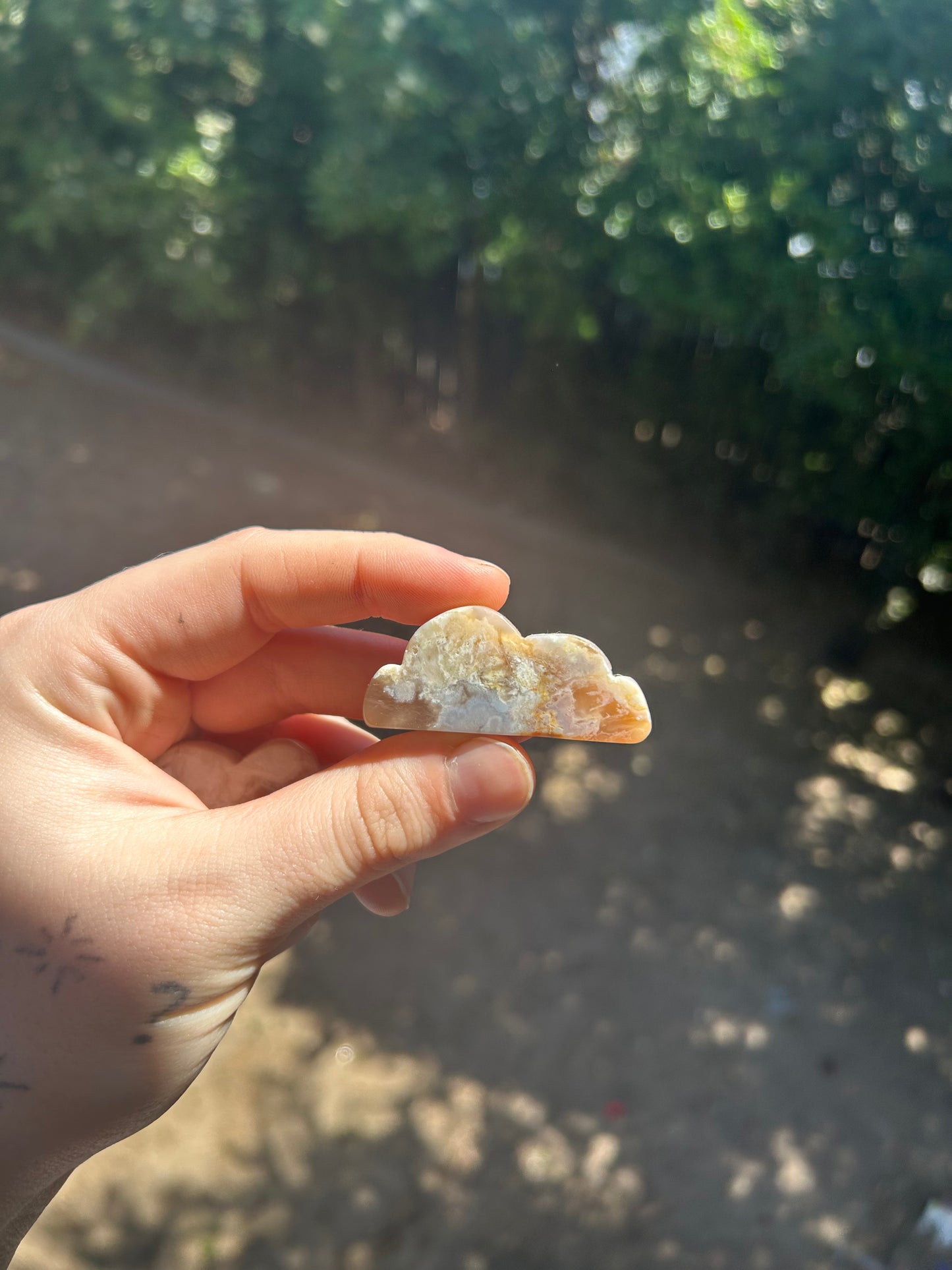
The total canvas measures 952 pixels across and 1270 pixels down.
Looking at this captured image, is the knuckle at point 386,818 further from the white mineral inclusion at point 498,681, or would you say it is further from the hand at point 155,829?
the white mineral inclusion at point 498,681

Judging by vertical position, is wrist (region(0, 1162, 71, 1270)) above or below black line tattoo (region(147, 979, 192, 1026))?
below

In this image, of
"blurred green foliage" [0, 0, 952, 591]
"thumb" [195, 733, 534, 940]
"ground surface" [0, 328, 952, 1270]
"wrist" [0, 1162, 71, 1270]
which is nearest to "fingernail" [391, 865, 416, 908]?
"thumb" [195, 733, 534, 940]

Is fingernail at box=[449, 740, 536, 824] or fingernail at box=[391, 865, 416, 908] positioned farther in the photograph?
fingernail at box=[391, 865, 416, 908]

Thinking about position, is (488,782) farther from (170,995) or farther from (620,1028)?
(620,1028)

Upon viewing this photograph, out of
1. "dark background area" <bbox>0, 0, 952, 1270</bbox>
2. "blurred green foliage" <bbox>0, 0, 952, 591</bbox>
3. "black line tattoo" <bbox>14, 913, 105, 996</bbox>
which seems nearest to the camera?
"black line tattoo" <bbox>14, 913, 105, 996</bbox>

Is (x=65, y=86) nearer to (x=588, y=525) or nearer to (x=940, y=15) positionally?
(x=588, y=525)

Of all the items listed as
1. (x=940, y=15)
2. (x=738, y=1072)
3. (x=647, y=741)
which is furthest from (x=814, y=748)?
(x=940, y=15)

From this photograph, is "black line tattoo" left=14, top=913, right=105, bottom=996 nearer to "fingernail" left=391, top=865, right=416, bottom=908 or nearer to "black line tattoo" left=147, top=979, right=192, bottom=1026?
"black line tattoo" left=147, top=979, right=192, bottom=1026

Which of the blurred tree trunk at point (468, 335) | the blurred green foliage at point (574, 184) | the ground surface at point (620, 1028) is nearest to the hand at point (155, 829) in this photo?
the ground surface at point (620, 1028)
